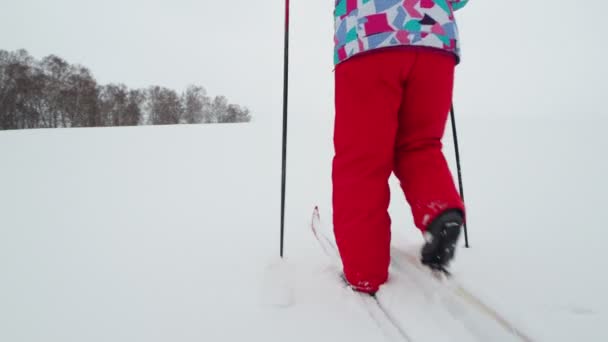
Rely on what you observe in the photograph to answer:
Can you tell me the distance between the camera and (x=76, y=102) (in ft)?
92.0

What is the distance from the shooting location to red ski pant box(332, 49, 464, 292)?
999 millimetres

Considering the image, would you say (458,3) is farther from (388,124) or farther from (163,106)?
(163,106)

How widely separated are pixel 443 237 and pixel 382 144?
35 centimetres

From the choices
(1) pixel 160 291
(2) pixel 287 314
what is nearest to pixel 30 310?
(1) pixel 160 291

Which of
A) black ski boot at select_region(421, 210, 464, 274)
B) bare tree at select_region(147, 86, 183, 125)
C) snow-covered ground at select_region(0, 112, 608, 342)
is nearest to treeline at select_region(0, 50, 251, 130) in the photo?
bare tree at select_region(147, 86, 183, 125)

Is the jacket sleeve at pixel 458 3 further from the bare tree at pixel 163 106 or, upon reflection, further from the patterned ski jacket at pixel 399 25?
the bare tree at pixel 163 106

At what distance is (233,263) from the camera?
54.6 inches

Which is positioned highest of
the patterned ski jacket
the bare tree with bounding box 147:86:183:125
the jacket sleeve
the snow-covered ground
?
the bare tree with bounding box 147:86:183:125

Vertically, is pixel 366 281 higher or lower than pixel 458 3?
lower

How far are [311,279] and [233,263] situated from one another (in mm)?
386

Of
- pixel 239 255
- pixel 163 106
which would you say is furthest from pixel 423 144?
pixel 163 106

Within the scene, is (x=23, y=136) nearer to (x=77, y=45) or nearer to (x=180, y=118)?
(x=180, y=118)

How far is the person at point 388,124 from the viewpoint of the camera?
0.98 meters

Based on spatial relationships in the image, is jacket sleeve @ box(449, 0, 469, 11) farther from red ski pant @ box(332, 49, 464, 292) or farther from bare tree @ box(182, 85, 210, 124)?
bare tree @ box(182, 85, 210, 124)
